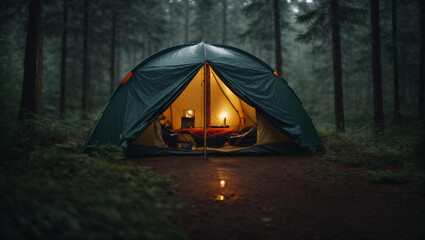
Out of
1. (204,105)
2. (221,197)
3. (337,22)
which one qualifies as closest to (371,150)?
(204,105)

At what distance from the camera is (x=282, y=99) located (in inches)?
275

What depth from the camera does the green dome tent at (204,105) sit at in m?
6.17

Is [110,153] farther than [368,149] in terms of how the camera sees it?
No

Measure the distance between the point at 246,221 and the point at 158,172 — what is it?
7.95ft

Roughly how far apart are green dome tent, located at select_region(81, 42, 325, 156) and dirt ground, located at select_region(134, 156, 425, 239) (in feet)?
3.63

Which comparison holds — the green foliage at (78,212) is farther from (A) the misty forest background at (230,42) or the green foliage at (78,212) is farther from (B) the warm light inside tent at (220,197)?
(A) the misty forest background at (230,42)

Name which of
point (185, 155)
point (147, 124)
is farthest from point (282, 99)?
point (147, 124)

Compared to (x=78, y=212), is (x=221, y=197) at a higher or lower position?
lower

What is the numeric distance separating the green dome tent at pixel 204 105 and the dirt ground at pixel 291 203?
3.63ft

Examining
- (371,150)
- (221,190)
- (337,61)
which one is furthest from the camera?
(337,61)

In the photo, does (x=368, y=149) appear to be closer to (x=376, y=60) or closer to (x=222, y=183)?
(x=376, y=60)

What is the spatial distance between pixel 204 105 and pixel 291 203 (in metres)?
3.52

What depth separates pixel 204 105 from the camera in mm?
6434

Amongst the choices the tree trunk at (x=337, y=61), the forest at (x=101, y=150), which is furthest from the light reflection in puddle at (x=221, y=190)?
the tree trunk at (x=337, y=61)
